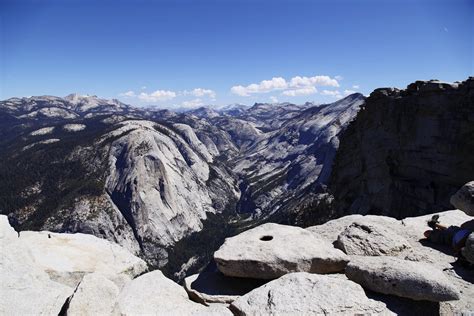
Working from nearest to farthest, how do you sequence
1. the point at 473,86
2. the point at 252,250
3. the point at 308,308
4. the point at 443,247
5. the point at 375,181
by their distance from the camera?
the point at 308,308
the point at 252,250
the point at 443,247
the point at 473,86
the point at 375,181

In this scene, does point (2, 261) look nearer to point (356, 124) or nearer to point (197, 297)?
point (197, 297)

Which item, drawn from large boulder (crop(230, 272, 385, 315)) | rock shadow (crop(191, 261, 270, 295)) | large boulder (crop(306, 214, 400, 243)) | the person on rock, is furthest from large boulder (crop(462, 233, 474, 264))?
Result: rock shadow (crop(191, 261, 270, 295))

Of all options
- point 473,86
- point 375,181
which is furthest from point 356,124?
point 473,86

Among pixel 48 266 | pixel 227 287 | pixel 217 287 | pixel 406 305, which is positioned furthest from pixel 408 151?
pixel 48 266

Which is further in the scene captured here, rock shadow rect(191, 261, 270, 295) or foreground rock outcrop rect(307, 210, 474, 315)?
rock shadow rect(191, 261, 270, 295)

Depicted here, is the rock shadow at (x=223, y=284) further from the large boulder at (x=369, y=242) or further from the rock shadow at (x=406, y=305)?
the large boulder at (x=369, y=242)

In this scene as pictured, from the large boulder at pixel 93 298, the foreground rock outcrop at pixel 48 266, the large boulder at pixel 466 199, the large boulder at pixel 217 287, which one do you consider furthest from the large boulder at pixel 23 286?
the large boulder at pixel 466 199

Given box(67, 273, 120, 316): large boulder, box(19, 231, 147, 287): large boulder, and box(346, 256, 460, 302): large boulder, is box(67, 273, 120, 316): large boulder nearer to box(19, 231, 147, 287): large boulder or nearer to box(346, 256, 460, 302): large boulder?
box(19, 231, 147, 287): large boulder
